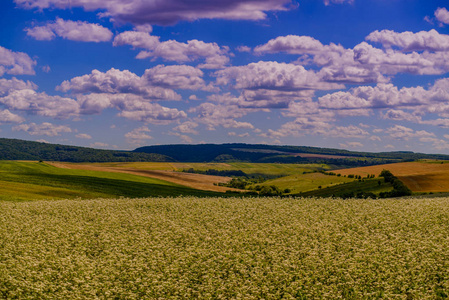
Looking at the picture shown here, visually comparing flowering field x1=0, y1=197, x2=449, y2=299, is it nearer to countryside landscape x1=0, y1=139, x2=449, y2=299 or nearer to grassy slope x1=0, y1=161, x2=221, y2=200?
countryside landscape x1=0, y1=139, x2=449, y2=299

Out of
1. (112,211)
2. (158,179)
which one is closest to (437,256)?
(112,211)

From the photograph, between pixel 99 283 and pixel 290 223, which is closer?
pixel 99 283

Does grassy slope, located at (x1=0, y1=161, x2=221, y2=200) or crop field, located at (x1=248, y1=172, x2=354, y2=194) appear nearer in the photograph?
grassy slope, located at (x1=0, y1=161, x2=221, y2=200)

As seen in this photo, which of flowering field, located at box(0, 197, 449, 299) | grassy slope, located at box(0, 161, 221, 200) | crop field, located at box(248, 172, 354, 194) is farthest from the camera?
crop field, located at box(248, 172, 354, 194)

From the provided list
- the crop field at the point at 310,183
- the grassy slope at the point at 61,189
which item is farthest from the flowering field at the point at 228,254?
the crop field at the point at 310,183

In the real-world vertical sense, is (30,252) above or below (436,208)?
below

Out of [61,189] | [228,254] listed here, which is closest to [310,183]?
[61,189]

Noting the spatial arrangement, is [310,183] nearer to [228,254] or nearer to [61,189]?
[61,189]

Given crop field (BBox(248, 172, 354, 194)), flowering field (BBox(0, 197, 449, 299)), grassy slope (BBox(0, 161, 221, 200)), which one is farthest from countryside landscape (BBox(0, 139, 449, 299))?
crop field (BBox(248, 172, 354, 194))

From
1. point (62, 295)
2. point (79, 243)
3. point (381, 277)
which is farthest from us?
point (79, 243)

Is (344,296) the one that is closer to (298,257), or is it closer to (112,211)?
(298,257)
